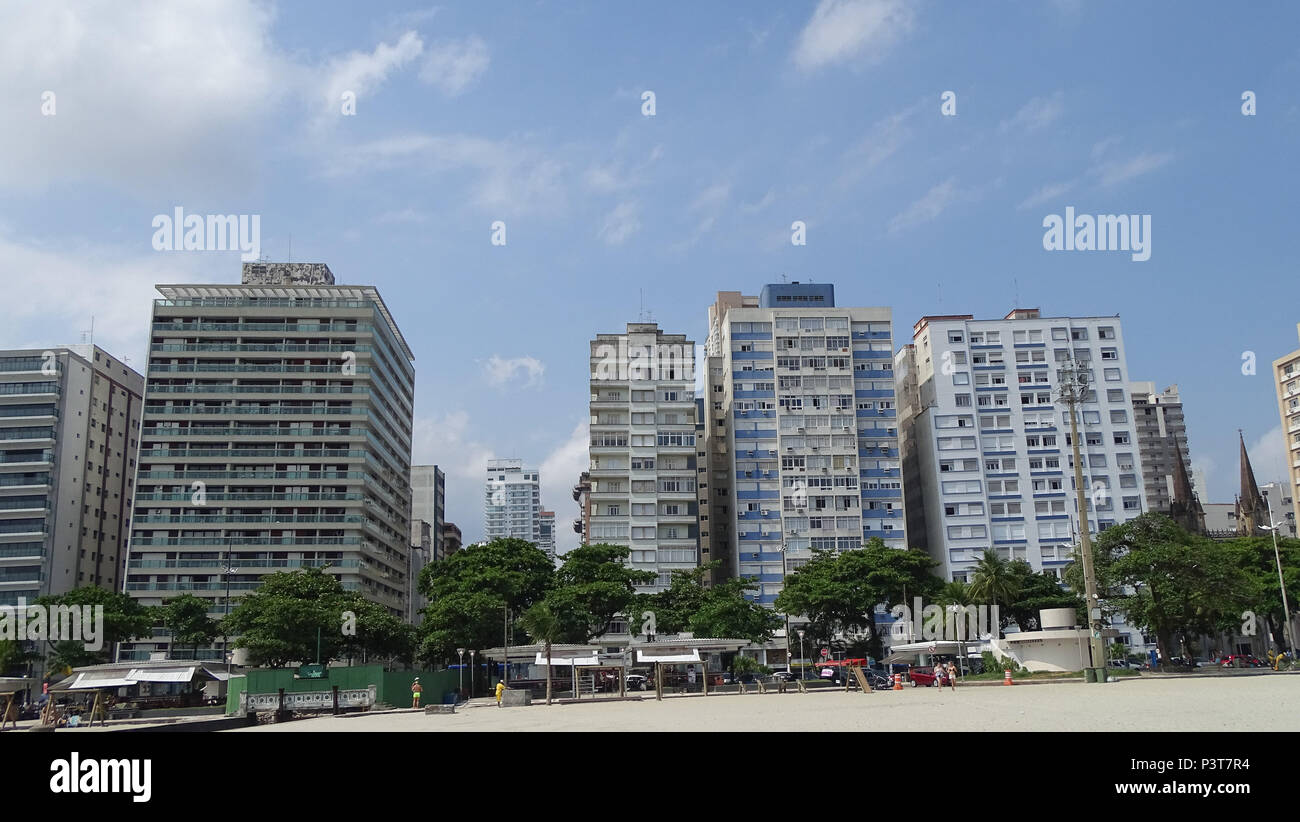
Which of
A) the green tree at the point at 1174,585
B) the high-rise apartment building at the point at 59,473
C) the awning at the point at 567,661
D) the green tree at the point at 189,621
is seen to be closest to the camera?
the green tree at the point at 1174,585

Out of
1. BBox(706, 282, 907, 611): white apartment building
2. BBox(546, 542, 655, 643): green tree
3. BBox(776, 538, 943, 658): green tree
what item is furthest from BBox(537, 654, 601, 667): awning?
BBox(706, 282, 907, 611): white apartment building

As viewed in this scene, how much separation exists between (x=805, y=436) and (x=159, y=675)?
69.0 metres

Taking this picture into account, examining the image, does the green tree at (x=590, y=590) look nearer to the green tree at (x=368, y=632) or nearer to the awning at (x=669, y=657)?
the green tree at (x=368, y=632)

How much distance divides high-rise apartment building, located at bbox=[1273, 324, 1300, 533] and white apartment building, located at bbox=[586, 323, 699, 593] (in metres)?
74.6

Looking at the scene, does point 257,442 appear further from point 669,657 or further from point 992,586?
point 992,586

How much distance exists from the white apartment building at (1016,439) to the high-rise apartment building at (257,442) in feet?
192

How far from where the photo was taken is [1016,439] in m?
107

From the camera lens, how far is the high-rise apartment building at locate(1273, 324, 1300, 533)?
122750 mm

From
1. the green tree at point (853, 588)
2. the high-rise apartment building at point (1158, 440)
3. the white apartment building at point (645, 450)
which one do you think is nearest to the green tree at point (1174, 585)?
the green tree at point (853, 588)

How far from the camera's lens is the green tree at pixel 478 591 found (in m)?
70.5

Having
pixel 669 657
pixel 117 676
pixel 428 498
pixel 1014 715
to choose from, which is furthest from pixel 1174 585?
pixel 428 498

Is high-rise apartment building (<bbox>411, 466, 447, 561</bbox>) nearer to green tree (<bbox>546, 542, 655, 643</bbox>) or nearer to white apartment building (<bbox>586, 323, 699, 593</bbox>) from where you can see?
white apartment building (<bbox>586, 323, 699, 593</bbox>)

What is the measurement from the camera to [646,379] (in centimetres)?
10606
